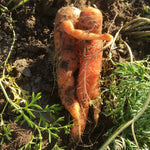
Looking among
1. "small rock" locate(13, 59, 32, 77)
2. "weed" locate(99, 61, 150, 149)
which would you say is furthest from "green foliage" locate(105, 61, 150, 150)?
"small rock" locate(13, 59, 32, 77)

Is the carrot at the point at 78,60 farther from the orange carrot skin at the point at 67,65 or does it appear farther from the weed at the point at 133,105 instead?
the weed at the point at 133,105

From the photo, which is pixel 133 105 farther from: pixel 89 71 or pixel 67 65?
pixel 67 65

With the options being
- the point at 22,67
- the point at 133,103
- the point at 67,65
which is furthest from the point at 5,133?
the point at 133,103

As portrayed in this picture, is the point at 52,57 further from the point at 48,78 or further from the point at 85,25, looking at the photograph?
the point at 85,25

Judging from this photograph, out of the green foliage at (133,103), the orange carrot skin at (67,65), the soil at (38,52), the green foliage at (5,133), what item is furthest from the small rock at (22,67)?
the green foliage at (133,103)

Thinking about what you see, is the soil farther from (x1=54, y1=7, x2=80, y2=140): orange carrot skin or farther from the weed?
the weed

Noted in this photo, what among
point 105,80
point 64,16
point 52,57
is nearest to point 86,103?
point 105,80
